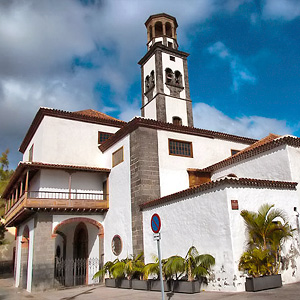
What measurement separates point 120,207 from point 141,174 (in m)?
2.69

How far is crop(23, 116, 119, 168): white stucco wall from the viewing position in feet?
64.0

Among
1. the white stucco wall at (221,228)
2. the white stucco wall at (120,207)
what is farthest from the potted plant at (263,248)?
the white stucco wall at (120,207)

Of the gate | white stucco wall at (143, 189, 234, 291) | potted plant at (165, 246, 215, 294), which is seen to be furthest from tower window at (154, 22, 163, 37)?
potted plant at (165, 246, 215, 294)

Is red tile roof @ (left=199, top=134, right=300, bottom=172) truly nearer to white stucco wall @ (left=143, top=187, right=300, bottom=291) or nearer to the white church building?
the white church building

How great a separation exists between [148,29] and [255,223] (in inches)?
857

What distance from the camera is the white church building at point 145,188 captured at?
1127 centimetres

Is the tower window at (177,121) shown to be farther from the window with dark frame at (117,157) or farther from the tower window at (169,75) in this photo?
the window with dark frame at (117,157)

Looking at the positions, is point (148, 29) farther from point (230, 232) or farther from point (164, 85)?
point (230, 232)

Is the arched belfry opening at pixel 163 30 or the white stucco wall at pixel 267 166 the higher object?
the arched belfry opening at pixel 163 30

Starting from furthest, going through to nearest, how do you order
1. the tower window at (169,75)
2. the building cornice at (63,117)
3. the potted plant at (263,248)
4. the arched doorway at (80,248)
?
the tower window at (169,75) → the building cornice at (63,117) → the arched doorway at (80,248) → the potted plant at (263,248)

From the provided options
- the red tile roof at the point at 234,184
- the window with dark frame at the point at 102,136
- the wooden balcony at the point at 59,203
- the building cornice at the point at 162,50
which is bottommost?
the red tile roof at the point at 234,184

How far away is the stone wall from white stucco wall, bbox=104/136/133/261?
1.75ft

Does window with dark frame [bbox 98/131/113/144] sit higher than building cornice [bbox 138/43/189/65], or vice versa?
building cornice [bbox 138/43/189/65]

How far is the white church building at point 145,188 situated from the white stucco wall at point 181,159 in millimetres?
59
